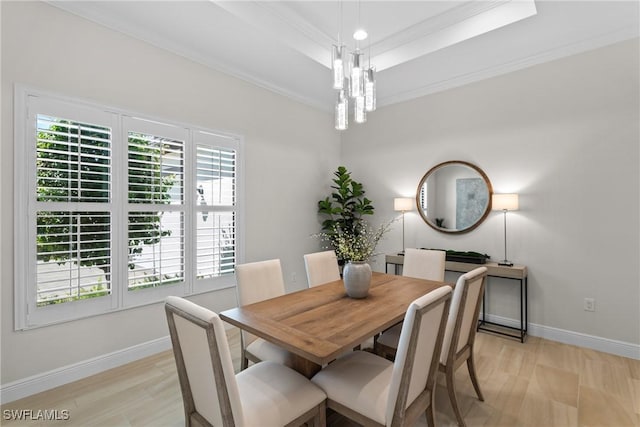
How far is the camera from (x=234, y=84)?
3607 millimetres

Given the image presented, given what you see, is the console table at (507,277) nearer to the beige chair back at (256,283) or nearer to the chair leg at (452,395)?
the chair leg at (452,395)

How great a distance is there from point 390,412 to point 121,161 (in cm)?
279

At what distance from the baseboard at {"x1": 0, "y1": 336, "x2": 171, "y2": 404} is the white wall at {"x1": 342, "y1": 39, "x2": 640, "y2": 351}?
345cm

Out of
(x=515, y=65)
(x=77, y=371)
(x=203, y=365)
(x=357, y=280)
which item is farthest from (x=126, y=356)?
(x=515, y=65)

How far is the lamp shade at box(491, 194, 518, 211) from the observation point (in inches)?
131

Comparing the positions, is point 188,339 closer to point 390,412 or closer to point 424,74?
point 390,412

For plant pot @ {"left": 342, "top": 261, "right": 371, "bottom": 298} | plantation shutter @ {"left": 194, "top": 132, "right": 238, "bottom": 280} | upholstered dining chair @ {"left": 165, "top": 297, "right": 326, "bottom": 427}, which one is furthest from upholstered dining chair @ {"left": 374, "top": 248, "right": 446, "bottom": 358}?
plantation shutter @ {"left": 194, "top": 132, "right": 238, "bottom": 280}

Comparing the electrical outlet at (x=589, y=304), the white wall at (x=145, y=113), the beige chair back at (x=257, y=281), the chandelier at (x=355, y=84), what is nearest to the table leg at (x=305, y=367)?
the beige chair back at (x=257, y=281)

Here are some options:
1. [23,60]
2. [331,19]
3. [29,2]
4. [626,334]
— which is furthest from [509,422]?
[29,2]

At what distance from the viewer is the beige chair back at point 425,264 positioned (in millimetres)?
3051

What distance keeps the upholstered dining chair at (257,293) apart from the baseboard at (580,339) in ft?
9.06

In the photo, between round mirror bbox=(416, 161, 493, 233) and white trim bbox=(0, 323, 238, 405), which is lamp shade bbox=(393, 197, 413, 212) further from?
white trim bbox=(0, 323, 238, 405)

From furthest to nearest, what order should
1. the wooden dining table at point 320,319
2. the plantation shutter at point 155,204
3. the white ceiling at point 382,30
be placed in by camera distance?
the plantation shutter at point 155,204 → the white ceiling at point 382,30 → the wooden dining table at point 320,319

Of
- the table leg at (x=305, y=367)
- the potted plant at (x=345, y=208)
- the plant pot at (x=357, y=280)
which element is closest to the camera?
the table leg at (x=305, y=367)
